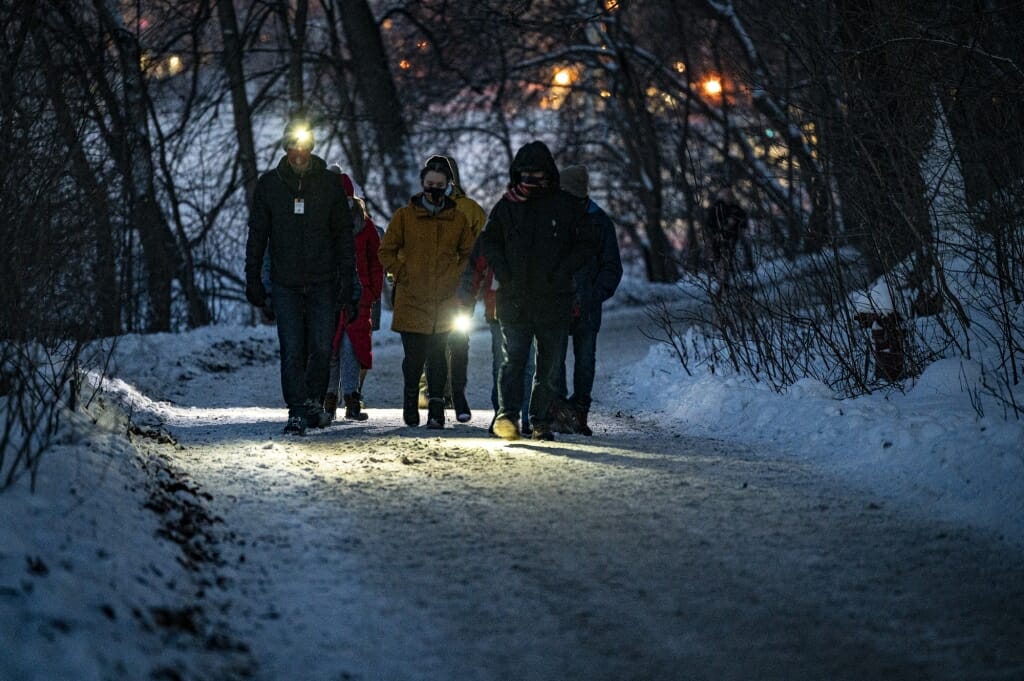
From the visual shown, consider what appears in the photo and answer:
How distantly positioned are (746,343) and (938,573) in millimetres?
6383

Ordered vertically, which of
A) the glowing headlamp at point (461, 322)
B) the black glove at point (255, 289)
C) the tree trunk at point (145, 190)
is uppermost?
the tree trunk at point (145, 190)

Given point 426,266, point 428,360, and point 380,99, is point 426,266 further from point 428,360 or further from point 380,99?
point 380,99

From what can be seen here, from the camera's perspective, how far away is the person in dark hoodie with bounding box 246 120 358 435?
9.34 metres

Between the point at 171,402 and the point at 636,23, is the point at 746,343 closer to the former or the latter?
the point at 171,402

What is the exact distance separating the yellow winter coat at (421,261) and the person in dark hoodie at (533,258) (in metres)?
1.08

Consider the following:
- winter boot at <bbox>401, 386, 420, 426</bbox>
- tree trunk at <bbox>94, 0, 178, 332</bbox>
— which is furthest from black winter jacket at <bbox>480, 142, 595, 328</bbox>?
tree trunk at <bbox>94, 0, 178, 332</bbox>

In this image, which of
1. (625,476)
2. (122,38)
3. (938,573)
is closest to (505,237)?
(625,476)

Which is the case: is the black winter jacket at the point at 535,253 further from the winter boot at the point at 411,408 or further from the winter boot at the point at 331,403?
the winter boot at the point at 331,403

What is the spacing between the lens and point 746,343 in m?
11.8

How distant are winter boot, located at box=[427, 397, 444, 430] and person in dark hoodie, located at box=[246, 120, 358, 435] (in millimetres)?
914

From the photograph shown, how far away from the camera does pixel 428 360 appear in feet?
34.0

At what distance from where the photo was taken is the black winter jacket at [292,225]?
9.34m

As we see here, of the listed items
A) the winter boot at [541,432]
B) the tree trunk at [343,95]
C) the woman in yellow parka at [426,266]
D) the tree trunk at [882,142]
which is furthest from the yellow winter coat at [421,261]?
the tree trunk at [343,95]

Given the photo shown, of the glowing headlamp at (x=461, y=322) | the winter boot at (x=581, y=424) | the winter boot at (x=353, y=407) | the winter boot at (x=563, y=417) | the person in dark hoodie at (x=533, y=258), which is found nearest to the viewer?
the person in dark hoodie at (x=533, y=258)
